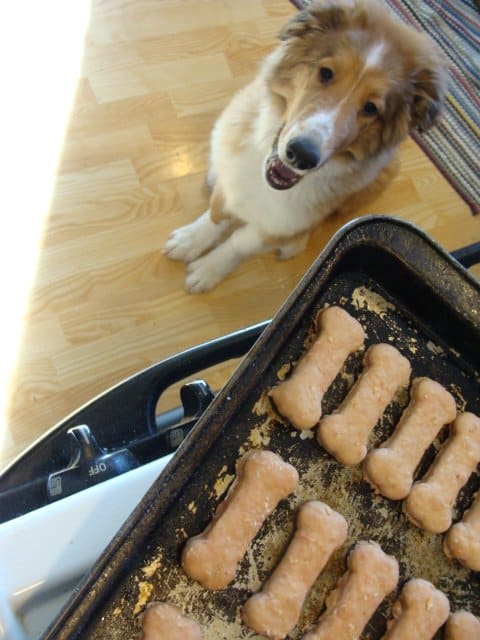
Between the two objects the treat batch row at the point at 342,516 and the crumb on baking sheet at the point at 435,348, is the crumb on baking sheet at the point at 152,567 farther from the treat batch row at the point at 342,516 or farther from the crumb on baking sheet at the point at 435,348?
the crumb on baking sheet at the point at 435,348

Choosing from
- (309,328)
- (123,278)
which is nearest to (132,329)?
(123,278)

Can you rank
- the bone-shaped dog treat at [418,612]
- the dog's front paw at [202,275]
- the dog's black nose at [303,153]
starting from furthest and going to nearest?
the dog's front paw at [202,275] < the dog's black nose at [303,153] < the bone-shaped dog treat at [418,612]

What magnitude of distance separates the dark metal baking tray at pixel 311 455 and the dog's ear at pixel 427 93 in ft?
1.73

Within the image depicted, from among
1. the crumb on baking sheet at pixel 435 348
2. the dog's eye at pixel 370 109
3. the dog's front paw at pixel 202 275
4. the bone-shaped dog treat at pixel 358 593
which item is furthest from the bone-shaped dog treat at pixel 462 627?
the dog's front paw at pixel 202 275

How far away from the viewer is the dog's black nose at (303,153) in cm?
123

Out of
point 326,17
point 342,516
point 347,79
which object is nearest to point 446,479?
point 342,516

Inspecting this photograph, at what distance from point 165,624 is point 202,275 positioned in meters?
1.12

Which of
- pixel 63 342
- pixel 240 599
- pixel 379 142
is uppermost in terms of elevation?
pixel 379 142

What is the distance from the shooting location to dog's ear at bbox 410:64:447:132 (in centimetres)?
129

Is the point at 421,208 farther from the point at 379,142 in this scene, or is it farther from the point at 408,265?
the point at 408,265

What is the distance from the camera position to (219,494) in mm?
860

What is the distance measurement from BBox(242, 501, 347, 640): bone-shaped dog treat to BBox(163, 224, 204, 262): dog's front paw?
40.0 inches

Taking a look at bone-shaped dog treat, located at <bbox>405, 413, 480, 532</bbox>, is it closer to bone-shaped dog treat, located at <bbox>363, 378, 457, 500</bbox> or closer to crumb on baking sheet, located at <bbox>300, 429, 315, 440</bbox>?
bone-shaped dog treat, located at <bbox>363, 378, 457, 500</bbox>

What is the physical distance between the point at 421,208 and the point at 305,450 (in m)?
1.43
